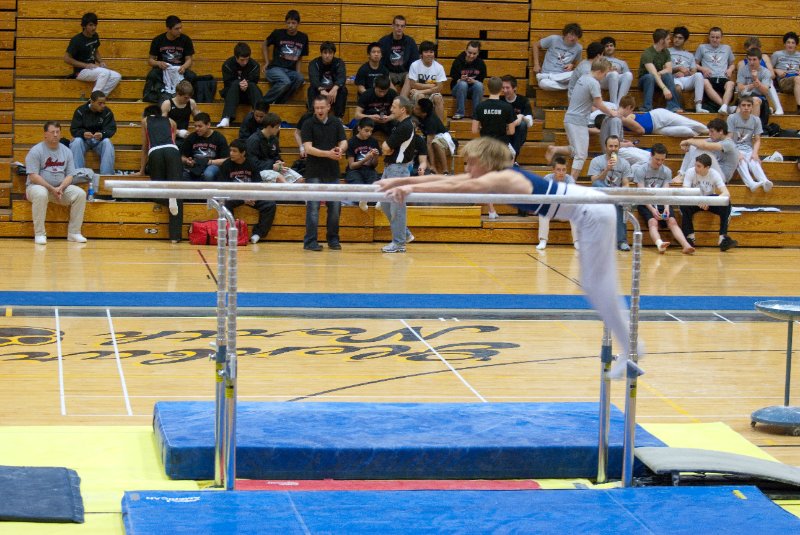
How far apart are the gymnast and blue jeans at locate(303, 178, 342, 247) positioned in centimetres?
806

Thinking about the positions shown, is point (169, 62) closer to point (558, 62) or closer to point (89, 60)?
point (89, 60)

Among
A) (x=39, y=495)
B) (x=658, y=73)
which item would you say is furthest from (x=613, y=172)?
(x=39, y=495)

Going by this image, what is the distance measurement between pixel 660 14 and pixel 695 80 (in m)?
1.69

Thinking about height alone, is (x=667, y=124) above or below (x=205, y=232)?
above

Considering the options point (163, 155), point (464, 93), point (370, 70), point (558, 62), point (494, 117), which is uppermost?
point (558, 62)

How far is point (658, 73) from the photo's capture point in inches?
679

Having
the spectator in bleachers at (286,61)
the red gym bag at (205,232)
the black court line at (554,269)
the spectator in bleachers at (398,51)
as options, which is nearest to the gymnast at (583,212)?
the black court line at (554,269)

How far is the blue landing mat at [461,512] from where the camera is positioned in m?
5.08

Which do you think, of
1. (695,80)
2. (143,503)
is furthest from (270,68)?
(143,503)

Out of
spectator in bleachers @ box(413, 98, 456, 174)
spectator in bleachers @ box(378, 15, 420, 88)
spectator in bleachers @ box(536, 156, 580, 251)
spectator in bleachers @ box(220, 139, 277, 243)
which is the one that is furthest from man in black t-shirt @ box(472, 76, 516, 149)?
spectator in bleachers @ box(220, 139, 277, 243)

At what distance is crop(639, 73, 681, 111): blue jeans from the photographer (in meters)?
17.2

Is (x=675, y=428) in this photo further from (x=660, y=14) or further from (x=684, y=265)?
(x=660, y=14)

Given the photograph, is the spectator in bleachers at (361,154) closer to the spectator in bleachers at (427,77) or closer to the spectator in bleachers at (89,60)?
the spectator in bleachers at (427,77)

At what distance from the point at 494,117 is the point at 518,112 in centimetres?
72
